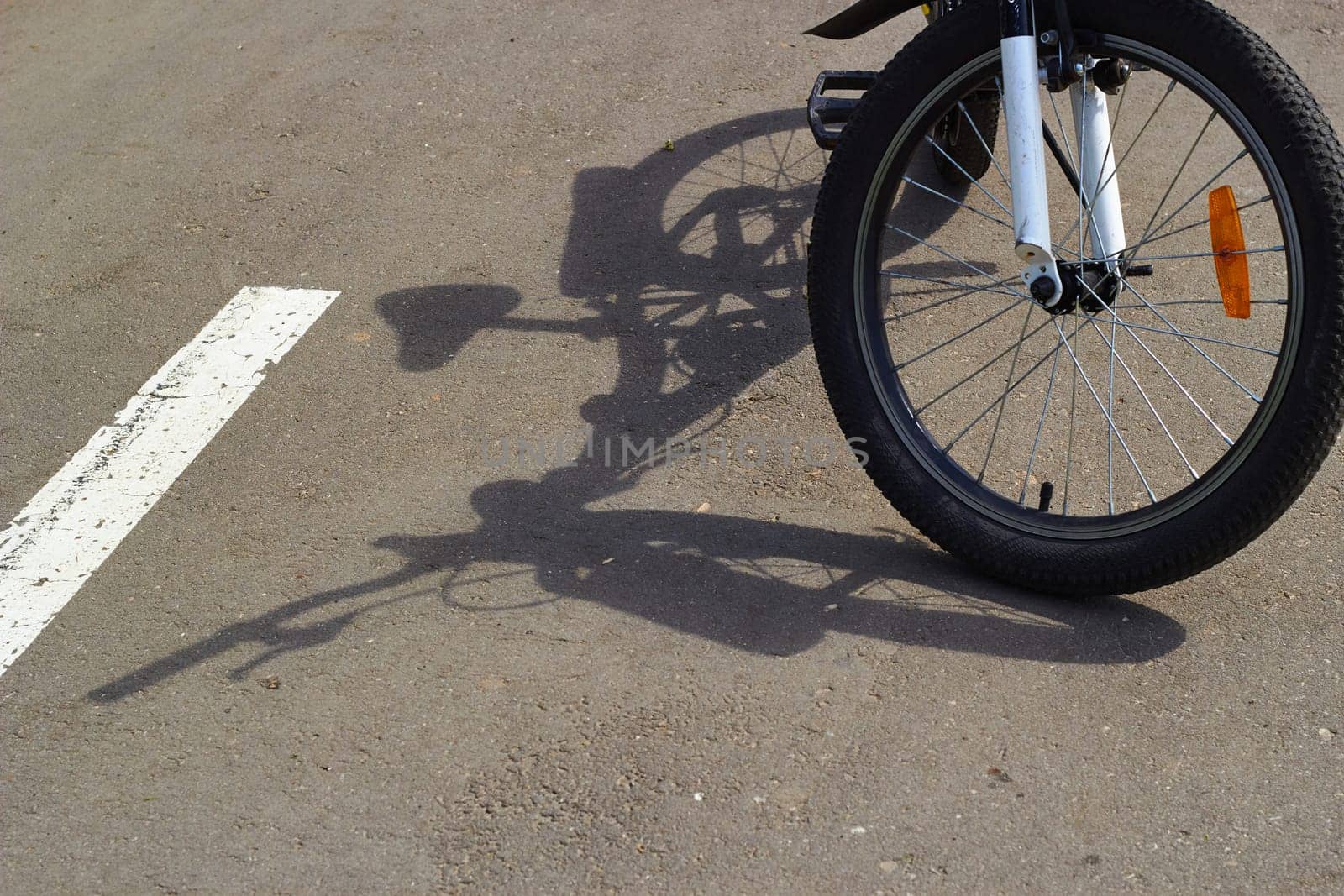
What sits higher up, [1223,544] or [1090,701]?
[1223,544]

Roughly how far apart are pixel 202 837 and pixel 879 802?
137 centimetres

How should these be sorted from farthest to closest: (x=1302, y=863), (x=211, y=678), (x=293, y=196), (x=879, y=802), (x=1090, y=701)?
1. (x=293, y=196)
2. (x=211, y=678)
3. (x=1090, y=701)
4. (x=879, y=802)
5. (x=1302, y=863)

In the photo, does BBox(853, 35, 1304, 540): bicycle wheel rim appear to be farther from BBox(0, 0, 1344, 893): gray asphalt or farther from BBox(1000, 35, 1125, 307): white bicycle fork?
BBox(0, 0, 1344, 893): gray asphalt

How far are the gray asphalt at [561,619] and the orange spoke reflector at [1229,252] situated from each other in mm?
→ 648

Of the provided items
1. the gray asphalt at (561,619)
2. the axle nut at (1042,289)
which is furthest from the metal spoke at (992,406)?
the axle nut at (1042,289)

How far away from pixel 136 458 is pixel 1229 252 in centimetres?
302

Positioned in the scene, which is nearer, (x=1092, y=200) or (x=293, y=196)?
(x=1092, y=200)

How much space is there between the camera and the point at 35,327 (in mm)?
4656

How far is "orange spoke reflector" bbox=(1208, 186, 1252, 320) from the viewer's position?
10.1ft

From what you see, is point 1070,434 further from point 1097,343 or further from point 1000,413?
point 1097,343

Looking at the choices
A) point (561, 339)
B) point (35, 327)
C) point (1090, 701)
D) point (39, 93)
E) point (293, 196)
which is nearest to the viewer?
point (1090, 701)

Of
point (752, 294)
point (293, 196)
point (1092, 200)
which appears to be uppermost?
point (1092, 200)

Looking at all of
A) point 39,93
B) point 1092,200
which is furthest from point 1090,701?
point 39,93

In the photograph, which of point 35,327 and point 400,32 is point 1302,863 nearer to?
point 35,327
